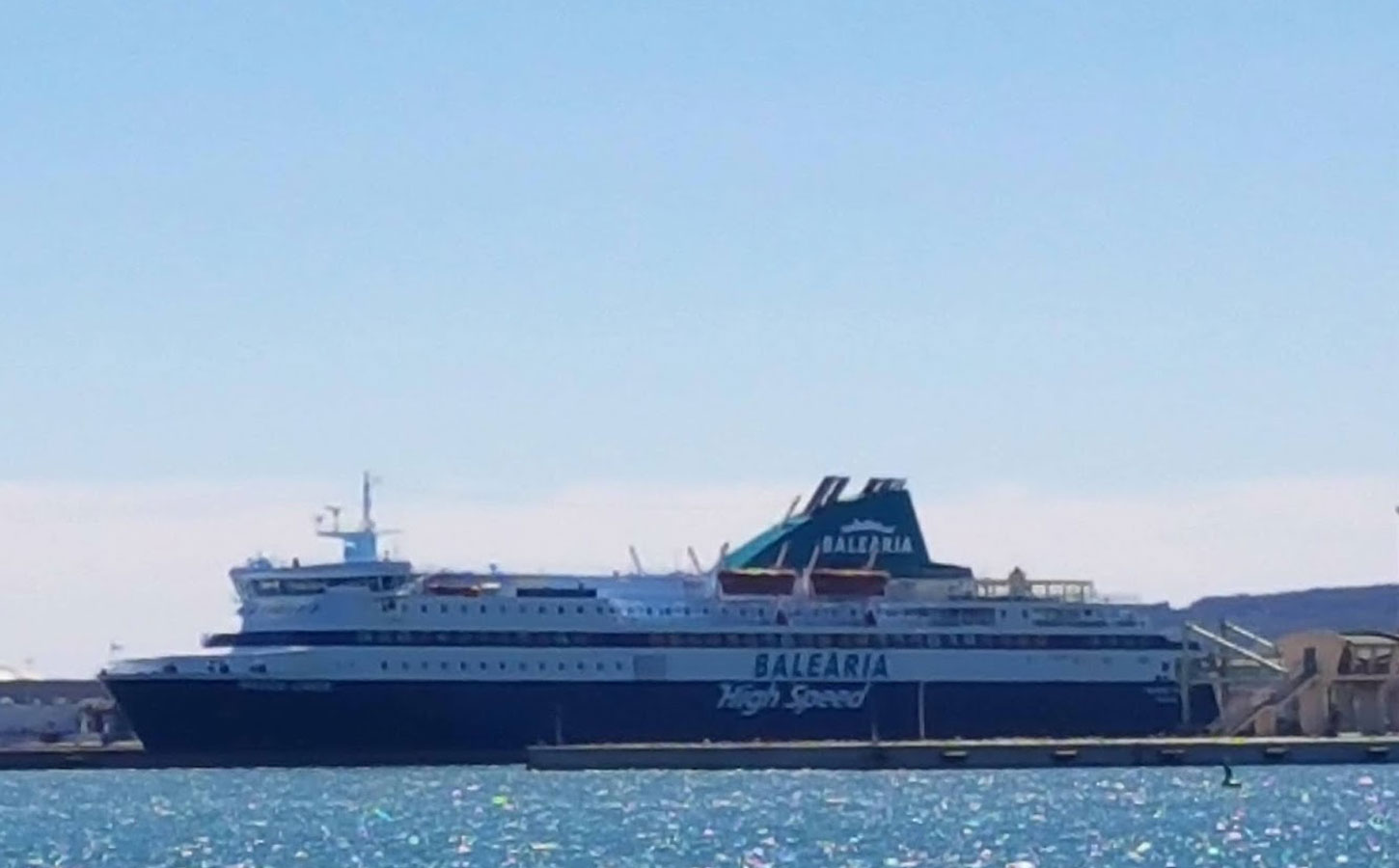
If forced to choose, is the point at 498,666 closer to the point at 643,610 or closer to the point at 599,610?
the point at 599,610

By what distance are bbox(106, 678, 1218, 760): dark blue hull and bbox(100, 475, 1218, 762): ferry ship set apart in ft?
0.15

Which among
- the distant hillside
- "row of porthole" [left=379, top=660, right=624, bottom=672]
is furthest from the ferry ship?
the distant hillside

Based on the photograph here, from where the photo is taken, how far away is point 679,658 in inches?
3563

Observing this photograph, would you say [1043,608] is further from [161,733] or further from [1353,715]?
[161,733]

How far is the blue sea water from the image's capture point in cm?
5947

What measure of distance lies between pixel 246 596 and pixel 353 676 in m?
4.35

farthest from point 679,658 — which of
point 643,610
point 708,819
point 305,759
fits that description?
point 708,819

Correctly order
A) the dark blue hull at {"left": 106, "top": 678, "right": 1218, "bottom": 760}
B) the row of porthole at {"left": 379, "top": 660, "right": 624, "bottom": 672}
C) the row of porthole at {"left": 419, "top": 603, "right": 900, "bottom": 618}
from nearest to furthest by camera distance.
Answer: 1. the dark blue hull at {"left": 106, "top": 678, "right": 1218, "bottom": 760}
2. the row of porthole at {"left": 379, "top": 660, "right": 624, "bottom": 672}
3. the row of porthole at {"left": 419, "top": 603, "right": 900, "bottom": 618}

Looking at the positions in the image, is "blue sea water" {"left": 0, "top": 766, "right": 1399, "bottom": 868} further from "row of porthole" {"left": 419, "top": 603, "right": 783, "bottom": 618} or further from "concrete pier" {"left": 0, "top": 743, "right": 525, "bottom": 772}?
"row of porthole" {"left": 419, "top": 603, "right": 783, "bottom": 618}

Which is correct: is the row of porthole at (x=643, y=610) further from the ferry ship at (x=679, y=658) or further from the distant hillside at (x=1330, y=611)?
the distant hillside at (x=1330, y=611)

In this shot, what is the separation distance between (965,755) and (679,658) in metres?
9.83

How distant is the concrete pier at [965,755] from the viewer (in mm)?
82625

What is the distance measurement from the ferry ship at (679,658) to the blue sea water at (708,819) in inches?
60.5

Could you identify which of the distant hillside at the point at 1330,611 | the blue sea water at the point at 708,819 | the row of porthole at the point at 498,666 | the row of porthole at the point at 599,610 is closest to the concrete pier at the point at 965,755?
the blue sea water at the point at 708,819
